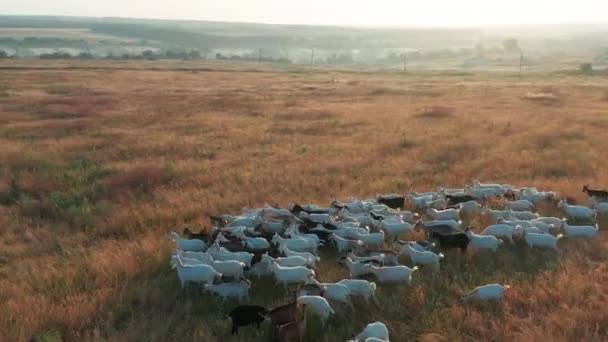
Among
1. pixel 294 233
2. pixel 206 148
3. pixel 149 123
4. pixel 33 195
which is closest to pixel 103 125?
pixel 149 123

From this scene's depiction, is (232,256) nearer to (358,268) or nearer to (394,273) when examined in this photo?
(358,268)

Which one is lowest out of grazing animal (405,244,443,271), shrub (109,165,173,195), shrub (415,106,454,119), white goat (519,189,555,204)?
shrub (109,165,173,195)

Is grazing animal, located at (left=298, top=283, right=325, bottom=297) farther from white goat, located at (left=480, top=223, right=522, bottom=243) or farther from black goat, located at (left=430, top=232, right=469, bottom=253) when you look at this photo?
white goat, located at (left=480, top=223, right=522, bottom=243)

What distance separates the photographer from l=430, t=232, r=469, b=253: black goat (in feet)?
37.0

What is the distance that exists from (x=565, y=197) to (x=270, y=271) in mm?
8796

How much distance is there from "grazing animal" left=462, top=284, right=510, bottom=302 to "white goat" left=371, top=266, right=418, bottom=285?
→ 102cm

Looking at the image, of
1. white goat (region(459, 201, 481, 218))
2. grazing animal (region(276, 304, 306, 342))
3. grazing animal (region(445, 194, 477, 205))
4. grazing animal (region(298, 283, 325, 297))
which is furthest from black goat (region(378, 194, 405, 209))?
grazing animal (region(276, 304, 306, 342))

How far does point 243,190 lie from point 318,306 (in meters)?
8.80

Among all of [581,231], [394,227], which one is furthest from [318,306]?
[581,231]

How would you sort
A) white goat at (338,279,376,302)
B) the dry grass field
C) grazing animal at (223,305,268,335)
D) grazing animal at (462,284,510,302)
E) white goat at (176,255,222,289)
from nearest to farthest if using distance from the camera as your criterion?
grazing animal at (223,305,268,335)
the dry grass field
grazing animal at (462,284,510,302)
white goat at (338,279,376,302)
white goat at (176,255,222,289)

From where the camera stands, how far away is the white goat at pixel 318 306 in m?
8.72

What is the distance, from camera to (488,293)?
29.8 feet

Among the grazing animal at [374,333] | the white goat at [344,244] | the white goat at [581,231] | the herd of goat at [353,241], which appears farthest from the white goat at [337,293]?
the white goat at [581,231]

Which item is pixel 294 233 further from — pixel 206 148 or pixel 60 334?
pixel 206 148
